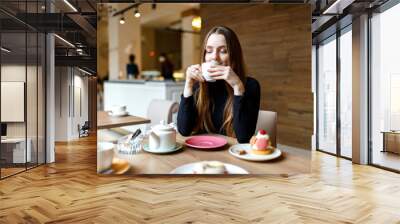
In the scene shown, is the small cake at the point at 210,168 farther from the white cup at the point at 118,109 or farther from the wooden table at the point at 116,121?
the white cup at the point at 118,109

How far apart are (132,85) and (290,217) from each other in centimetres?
155

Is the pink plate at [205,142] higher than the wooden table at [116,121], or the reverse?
the wooden table at [116,121]

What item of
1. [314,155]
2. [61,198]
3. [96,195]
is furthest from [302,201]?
[61,198]

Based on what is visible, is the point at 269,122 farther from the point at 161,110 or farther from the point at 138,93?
the point at 138,93

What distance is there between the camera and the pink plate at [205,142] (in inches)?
115

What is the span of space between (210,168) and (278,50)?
1.02m

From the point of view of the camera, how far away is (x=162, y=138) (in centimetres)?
290

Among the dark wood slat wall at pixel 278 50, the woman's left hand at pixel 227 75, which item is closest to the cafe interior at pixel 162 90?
the dark wood slat wall at pixel 278 50

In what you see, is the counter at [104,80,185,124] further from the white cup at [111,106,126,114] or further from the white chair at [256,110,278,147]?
the white chair at [256,110,278,147]

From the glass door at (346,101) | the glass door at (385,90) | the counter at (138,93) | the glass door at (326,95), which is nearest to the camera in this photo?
the counter at (138,93)

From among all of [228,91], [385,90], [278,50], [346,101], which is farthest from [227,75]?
[385,90]

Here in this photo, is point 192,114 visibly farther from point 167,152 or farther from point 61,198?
point 61,198

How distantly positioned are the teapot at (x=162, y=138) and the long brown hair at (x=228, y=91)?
19 cm

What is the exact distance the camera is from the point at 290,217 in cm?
220
